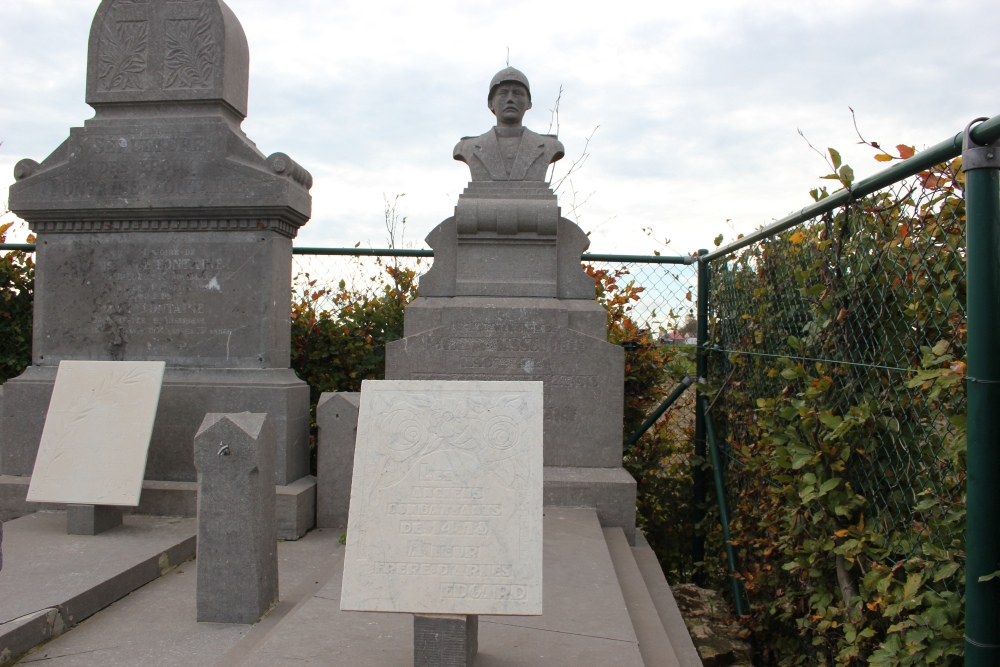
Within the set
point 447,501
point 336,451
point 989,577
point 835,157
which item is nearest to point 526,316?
point 336,451

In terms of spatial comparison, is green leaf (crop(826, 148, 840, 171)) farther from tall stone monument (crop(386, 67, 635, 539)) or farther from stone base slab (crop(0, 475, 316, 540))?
stone base slab (crop(0, 475, 316, 540))

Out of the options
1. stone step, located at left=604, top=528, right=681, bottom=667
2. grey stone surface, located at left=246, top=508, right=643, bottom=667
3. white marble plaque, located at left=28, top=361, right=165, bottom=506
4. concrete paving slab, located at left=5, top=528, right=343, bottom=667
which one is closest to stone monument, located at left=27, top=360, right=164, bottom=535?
white marble plaque, located at left=28, top=361, right=165, bottom=506

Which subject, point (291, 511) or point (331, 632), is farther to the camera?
Result: point (291, 511)

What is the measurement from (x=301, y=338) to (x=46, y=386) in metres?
1.81

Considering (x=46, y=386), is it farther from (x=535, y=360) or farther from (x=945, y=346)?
(x=945, y=346)

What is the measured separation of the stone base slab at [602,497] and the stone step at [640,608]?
0.34 feet

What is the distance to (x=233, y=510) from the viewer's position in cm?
308

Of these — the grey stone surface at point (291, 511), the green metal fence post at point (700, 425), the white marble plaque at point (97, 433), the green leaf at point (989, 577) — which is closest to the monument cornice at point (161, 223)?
the white marble plaque at point (97, 433)

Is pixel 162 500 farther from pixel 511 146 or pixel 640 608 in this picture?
pixel 511 146

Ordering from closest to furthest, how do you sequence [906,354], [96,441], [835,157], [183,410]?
[906,354] < [835,157] < [96,441] < [183,410]

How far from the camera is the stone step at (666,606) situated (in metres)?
3.12

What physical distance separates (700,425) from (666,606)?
2126 mm

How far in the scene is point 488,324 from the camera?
479cm

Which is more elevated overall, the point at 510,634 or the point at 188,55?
the point at 188,55
